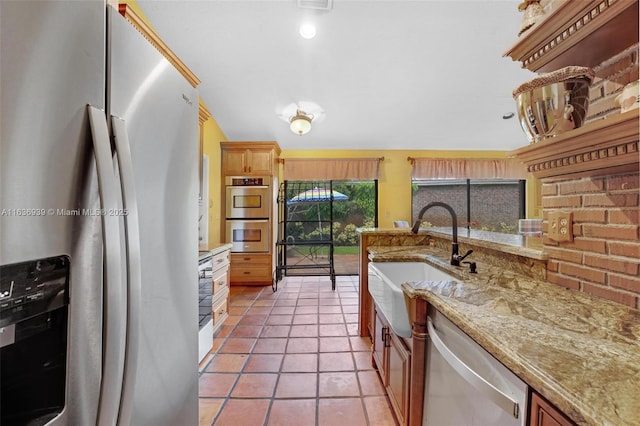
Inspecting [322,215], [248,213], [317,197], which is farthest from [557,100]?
[322,215]

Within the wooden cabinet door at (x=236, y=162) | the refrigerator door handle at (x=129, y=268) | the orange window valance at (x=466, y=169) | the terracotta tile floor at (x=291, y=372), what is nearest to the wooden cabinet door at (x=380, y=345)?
the terracotta tile floor at (x=291, y=372)

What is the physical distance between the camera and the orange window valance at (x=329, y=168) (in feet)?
16.7

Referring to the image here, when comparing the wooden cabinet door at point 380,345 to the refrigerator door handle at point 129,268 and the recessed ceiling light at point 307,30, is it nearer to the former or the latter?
the refrigerator door handle at point 129,268

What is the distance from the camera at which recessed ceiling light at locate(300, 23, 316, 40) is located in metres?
2.59

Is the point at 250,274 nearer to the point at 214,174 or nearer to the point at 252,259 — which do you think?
the point at 252,259

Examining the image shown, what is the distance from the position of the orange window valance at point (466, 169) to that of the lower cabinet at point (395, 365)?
3.98 meters

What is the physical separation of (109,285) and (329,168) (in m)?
4.69

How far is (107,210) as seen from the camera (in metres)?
0.54

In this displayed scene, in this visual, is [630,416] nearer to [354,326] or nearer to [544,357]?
[544,357]

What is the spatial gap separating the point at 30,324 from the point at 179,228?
482 mm

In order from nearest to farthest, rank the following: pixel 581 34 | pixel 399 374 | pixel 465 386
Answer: pixel 465 386, pixel 581 34, pixel 399 374

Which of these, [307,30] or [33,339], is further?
[307,30]

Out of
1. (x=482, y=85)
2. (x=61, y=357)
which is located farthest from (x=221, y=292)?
(x=482, y=85)

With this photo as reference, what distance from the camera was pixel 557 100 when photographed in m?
0.94
